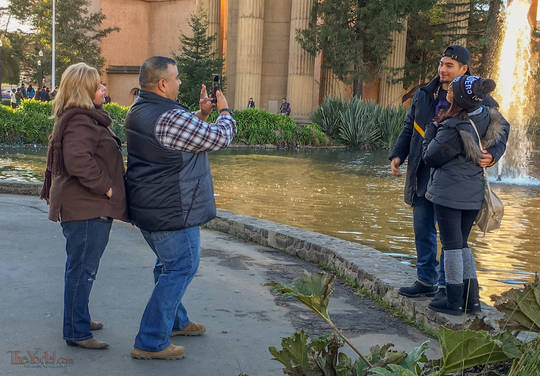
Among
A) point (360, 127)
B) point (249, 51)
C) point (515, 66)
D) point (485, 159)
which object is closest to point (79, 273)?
point (485, 159)

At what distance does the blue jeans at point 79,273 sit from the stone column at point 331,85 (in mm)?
33909

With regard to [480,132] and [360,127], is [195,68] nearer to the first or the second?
[360,127]

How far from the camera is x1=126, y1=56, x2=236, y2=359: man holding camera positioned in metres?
3.62

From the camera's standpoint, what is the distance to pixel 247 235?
24.2 feet

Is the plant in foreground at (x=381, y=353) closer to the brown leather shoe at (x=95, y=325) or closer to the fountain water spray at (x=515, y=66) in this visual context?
the brown leather shoe at (x=95, y=325)

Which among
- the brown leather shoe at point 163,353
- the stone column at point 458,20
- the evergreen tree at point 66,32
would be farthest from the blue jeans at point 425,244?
the evergreen tree at point 66,32

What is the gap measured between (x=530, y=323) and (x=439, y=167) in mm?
2024

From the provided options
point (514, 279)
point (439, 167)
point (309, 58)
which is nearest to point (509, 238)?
point (514, 279)

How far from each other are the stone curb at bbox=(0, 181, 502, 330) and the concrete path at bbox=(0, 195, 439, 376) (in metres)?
0.12

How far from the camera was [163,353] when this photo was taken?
145 inches

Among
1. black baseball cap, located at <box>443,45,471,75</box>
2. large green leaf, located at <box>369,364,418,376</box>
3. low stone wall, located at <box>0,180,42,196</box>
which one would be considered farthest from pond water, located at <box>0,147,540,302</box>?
large green leaf, located at <box>369,364,418,376</box>

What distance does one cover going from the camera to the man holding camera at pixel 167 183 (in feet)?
11.9

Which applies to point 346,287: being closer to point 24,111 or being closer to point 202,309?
point 202,309

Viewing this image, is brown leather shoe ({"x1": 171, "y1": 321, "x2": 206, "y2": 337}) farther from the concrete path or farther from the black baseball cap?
the black baseball cap
